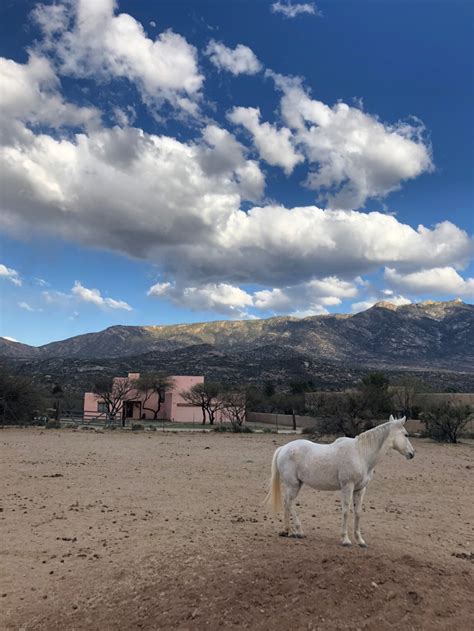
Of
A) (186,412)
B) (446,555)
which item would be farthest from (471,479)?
(186,412)

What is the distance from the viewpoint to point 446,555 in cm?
668

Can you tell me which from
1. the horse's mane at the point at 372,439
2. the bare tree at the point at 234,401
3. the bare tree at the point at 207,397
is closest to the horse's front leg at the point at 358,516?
the horse's mane at the point at 372,439

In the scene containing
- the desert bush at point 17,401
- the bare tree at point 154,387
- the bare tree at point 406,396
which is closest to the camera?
the desert bush at point 17,401

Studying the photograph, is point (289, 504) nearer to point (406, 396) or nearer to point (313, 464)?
point (313, 464)

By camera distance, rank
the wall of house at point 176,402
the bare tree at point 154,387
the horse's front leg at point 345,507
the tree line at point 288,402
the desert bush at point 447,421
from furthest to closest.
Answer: the wall of house at point 176,402, the bare tree at point 154,387, the tree line at point 288,402, the desert bush at point 447,421, the horse's front leg at point 345,507

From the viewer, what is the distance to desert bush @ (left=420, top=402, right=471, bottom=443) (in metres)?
28.6

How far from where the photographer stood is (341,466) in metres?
7.01

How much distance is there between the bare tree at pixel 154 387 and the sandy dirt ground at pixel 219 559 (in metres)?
47.2

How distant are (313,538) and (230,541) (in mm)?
1343

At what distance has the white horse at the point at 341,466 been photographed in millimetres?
6953

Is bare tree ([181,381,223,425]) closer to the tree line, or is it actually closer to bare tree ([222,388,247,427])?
the tree line

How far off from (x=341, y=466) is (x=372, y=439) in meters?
0.71

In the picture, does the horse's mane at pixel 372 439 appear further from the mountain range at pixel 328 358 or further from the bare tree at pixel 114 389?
the bare tree at pixel 114 389

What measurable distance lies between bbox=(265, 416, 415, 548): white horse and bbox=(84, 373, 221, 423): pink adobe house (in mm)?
53682
